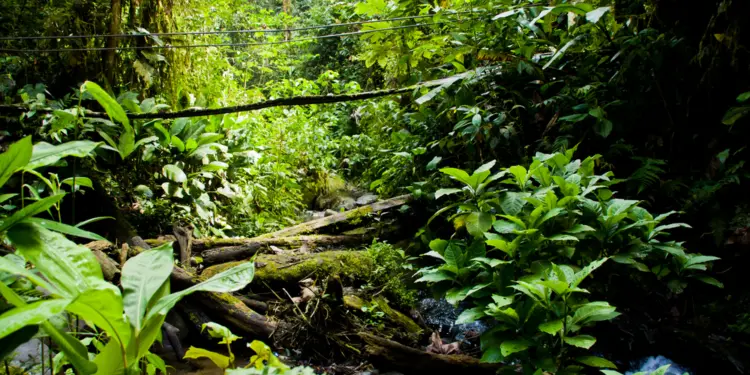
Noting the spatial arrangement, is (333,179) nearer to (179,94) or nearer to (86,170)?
(179,94)

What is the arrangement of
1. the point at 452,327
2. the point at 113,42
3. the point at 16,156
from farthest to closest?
1. the point at 113,42
2. the point at 452,327
3. the point at 16,156

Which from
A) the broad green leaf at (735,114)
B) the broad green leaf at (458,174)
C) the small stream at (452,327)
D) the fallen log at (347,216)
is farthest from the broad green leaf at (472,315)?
the fallen log at (347,216)

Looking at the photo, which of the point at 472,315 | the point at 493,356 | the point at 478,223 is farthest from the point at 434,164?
the point at 493,356

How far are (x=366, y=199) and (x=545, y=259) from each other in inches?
204

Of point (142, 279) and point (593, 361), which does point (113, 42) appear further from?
point (593, 361)

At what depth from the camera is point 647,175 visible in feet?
11.5

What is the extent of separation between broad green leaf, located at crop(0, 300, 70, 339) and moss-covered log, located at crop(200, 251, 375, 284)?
9.74ft

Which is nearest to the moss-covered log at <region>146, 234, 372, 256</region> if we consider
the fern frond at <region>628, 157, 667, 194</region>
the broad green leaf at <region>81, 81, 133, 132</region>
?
the fern frond at <region>628, 157, 667, 194</region>

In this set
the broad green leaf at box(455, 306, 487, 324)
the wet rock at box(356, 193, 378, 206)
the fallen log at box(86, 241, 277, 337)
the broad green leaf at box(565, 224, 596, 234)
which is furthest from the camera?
the wet rock at box(356, 193, 378, 206)

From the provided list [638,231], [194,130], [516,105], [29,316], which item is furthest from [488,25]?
[29,316]

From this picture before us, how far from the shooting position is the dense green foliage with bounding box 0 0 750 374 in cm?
200

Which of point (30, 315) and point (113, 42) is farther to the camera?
point (113, 42)

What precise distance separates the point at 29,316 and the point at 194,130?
4.77m

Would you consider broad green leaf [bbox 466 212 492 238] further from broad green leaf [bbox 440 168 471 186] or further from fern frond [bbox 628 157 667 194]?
fern frond [bbox 628 157 667 194]
